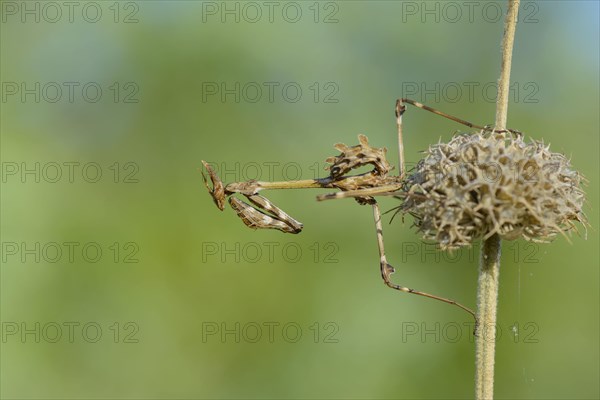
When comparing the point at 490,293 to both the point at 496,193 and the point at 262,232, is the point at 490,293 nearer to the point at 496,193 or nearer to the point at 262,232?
the point at 496,193

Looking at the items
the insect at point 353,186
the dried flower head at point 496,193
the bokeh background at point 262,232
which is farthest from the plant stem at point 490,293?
the bokeh background at point 262,232

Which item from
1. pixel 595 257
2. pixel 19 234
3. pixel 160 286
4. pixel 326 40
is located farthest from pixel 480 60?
pixel 19 234

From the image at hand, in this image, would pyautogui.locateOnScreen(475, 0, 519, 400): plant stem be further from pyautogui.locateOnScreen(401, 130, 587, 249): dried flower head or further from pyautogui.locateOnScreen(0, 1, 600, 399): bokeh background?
pyautogui.locateOnScreen(0, 1, 600, 399): bokeh background

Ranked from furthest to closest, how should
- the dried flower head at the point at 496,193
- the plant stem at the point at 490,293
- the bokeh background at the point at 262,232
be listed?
the bokeh background at the point at 262,232, the dried flower head at the point at 496,193, the plant stem at the point at 490,293

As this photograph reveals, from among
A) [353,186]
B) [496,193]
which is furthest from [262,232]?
[496,193]

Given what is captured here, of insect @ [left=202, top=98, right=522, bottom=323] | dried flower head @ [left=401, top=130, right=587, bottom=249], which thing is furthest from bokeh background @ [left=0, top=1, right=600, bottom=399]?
dried flower head @ [left=401, top=130, right=587, bottom=249]

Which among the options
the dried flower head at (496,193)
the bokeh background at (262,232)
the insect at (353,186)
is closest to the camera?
the dried flower head at (496,193)

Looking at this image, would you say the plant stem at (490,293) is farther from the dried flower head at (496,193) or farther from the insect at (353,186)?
the insect at (353,186)
